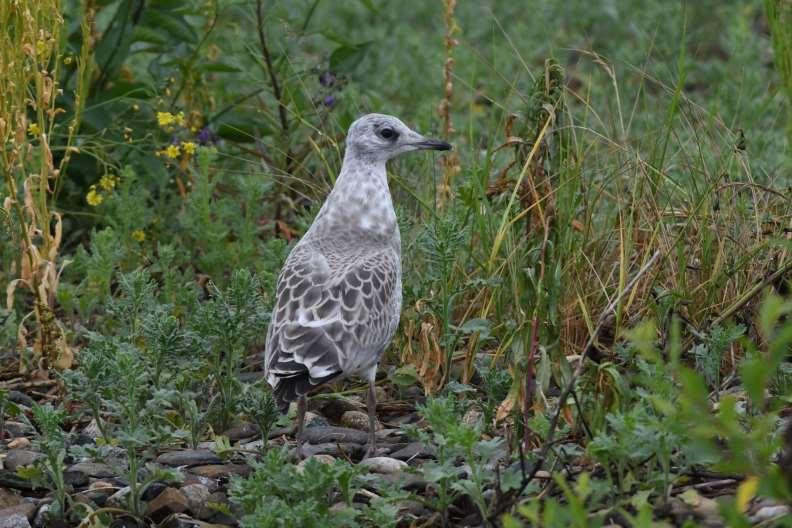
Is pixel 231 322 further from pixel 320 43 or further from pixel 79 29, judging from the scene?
pixel 320 43

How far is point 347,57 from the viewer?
7.52 meters

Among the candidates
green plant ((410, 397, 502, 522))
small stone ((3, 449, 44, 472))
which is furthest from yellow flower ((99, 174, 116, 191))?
green plant ((410, 397, 502, 522))

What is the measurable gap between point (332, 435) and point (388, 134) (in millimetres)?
1395

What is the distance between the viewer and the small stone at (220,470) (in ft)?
15.6

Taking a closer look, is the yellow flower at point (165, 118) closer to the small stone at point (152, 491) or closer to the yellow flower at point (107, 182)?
the yellow flower at point (107, 182)

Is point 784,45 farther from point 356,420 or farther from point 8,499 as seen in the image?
point 8,499

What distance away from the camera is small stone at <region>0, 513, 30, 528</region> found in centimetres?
435

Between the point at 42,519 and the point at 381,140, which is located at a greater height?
the point at 381,140

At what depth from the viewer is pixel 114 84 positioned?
7.29m

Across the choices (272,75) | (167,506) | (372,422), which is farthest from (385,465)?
(272,75)

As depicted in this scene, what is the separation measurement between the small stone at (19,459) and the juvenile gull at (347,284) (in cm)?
89

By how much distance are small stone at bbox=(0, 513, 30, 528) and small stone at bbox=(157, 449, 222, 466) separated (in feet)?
2.03

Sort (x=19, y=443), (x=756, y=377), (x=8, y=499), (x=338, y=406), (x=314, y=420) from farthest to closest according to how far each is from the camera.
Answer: (x=338, y=406) → (x=314, y=420) → (x=19, y=443) → (x=8, y=499) → (x=756, y=377)

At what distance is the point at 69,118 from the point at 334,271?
6.83 ft
